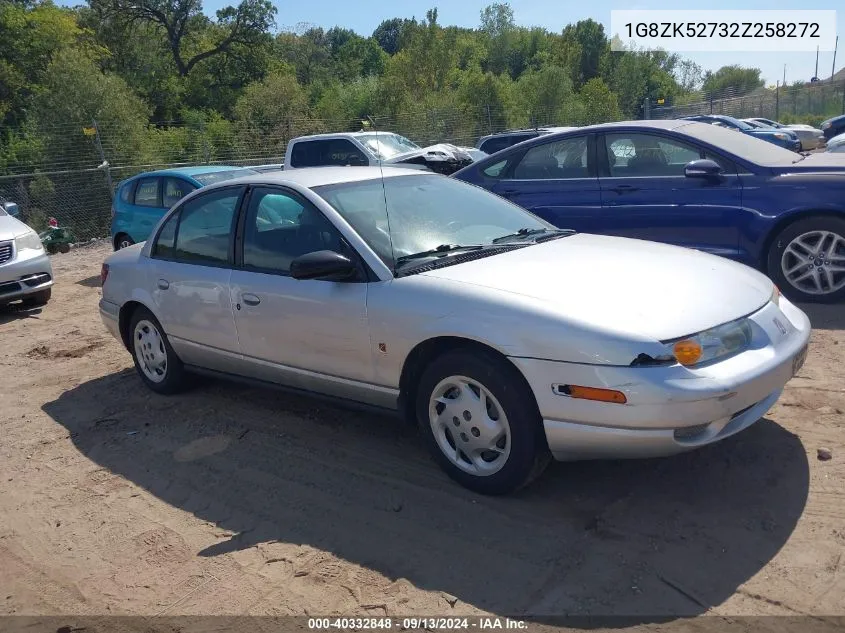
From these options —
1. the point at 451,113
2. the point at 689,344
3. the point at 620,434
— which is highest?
the point at 451,113

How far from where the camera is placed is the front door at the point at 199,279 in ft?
16.4

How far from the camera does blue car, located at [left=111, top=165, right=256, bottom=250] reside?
1059 cm

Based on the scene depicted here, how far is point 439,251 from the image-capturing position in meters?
4.24

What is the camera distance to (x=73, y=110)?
74.1ft

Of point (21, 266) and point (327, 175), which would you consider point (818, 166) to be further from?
point (21, 266)

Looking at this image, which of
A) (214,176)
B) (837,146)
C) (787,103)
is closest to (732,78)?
(787,103)

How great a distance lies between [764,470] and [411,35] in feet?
119

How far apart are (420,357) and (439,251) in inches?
25.9

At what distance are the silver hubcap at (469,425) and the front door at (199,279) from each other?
1.70 metres

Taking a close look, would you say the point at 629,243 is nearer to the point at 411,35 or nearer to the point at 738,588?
the point at 738,588

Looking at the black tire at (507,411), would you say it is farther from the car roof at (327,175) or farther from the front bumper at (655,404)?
the car roof at (327,175)

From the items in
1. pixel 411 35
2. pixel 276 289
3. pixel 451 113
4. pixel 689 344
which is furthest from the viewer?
pixel 411 35

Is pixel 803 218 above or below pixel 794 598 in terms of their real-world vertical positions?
above

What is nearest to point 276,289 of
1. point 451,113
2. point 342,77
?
point 451,113
